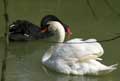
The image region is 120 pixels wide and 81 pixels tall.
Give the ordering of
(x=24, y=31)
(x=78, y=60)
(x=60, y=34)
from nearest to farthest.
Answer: (x=78, y=60), (x=60, y=34), (x=24, y=31)

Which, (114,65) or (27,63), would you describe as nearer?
(114,65)

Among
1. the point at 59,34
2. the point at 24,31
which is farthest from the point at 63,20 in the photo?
the point at 59,34

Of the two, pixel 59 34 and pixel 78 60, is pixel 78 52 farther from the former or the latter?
pixel 59 34

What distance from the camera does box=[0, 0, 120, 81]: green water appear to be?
437 centimetres

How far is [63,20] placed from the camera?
8.13 m

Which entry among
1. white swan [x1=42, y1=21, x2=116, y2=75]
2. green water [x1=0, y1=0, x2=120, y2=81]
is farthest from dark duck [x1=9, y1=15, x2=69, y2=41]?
white swan [x1=42, y1=21, x2=116, y2=75]

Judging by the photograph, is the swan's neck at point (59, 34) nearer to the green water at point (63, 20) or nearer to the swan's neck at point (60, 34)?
the swan's neck at point (60, 34)

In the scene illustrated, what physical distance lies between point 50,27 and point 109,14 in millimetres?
3463

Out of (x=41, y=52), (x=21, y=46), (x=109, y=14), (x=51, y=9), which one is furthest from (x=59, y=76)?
(x=51, y=9)

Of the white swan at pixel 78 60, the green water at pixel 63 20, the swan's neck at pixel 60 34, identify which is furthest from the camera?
the swan's neck at pixel 60 34

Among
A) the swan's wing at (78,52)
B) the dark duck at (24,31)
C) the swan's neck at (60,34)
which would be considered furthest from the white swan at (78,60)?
the dark duck at (24,31)

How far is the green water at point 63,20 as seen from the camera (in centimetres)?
437

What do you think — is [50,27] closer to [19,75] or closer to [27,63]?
[27,63]

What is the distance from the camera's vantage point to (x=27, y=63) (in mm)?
4887
